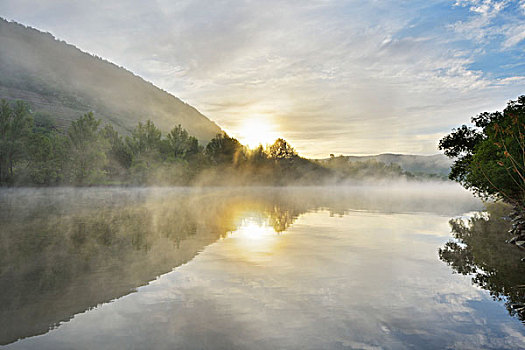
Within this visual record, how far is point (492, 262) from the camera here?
12.2m

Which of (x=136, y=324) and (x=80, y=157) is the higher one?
(x=80, y=157)

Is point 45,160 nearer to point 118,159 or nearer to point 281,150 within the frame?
point 118,159

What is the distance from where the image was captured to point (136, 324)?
678 centimetres

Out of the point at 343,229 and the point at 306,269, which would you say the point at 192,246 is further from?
the point at 343,229

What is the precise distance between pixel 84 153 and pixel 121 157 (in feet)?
52.3

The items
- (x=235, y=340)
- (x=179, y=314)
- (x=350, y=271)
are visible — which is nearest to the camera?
(x=235, y=340)

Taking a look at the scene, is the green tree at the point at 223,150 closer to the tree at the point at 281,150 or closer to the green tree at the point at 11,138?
the tree at the point at 281,150

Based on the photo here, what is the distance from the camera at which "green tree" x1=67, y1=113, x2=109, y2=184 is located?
3415 inches

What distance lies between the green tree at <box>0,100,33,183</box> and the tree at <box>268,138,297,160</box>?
10452 centimetres

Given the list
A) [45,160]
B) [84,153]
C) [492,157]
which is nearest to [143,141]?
[84,153]

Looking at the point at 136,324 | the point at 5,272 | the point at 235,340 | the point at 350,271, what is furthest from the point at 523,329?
the point at 5,272

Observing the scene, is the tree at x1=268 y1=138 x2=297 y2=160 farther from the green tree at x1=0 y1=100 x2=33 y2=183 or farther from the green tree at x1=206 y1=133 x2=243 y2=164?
the green tree at x1=0 y1=100 x2=33 y2=183

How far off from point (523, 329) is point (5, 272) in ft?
45.2

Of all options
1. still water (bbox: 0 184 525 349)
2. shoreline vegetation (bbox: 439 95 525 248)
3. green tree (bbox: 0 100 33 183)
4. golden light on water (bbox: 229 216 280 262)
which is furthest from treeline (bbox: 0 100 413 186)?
shoreline vegetation (bbox: 439 95 525 248)
